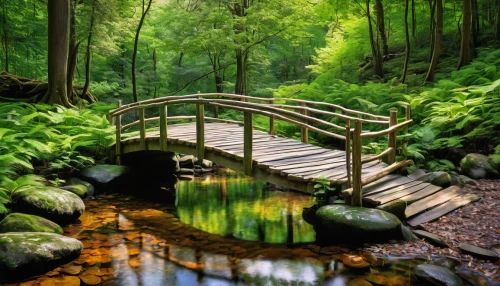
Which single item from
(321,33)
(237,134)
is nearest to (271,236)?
(237,134)

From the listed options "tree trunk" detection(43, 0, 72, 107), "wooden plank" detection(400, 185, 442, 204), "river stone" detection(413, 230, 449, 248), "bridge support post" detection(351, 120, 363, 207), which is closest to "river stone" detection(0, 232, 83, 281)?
"bridge support post" detection(351, 120, 363, 207)

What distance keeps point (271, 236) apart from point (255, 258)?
1.04 metres

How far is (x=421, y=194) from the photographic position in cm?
689

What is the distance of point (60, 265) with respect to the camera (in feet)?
17.9

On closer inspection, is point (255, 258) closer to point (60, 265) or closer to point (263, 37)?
point (60, 265)

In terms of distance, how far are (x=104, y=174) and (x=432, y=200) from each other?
7.33 metres

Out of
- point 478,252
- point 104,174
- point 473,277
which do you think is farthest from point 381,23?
point 473,277

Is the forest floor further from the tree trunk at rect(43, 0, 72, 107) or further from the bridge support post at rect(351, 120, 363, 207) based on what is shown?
the tree trunk at rect(43, 0, 72, 107)

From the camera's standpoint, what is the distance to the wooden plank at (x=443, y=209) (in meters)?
6.20

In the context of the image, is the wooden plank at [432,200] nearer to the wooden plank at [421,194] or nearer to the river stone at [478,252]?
the wooden plank at [421,194]

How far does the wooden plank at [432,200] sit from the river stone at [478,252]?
1.05m

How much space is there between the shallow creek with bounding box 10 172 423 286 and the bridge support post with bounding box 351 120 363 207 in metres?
0.80

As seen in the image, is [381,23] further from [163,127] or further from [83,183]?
[83,183]

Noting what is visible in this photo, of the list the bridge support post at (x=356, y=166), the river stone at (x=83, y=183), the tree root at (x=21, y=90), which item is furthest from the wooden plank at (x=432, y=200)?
the tree root at (x=21, y=90)
